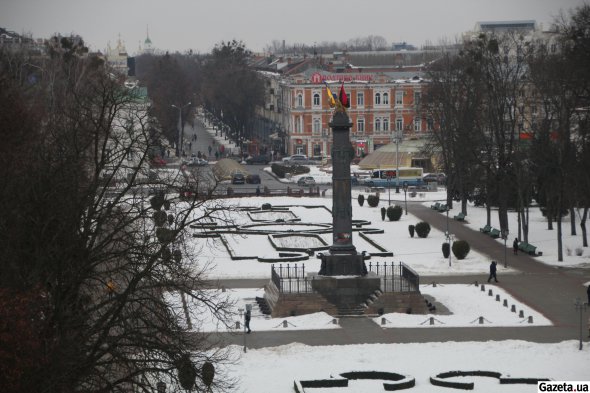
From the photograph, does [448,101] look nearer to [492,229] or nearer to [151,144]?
[492,229]

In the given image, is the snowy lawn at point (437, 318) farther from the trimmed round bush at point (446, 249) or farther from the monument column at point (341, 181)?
the trimmed round bush at point (446, 249)

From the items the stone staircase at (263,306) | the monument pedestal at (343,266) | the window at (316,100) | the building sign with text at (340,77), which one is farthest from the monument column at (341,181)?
the window at (316,100)

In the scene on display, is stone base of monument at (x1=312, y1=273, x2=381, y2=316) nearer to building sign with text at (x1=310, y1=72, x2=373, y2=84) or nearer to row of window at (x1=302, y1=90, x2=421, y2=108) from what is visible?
building sign with text at (x1=310, y1=72, x2=373, y2=84)

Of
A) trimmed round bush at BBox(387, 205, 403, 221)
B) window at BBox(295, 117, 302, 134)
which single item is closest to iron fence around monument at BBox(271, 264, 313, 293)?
trimmed round bush at BBox(387, 205, 403, 221)

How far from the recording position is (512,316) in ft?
141

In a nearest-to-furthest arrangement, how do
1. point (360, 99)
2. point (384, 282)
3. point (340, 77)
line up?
point (384, 282) < point (340, 77) < point (360, 99)

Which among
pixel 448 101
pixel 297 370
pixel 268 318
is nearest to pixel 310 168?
pixel 448 101

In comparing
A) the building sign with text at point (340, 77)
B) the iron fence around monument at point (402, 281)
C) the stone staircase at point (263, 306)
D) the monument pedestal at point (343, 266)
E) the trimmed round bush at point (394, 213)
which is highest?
the building sign with text at point (340, 77)

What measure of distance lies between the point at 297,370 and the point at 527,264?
71.4 ft

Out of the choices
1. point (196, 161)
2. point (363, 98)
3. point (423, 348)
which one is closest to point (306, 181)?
point (196, 161)

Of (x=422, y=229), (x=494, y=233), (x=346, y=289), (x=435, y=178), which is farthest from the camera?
(x=435, y=178)

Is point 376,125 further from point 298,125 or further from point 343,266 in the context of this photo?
point 343,266

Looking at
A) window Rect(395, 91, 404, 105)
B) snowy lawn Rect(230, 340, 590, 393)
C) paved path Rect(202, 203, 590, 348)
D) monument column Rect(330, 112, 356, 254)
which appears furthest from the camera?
window Rect(395, 91, 404, 105)

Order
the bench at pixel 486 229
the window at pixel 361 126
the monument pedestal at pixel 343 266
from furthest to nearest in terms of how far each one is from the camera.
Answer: the window at pixel 361 126
the bench at pixel 486 229
the monument pedestal at pixel 343 266
